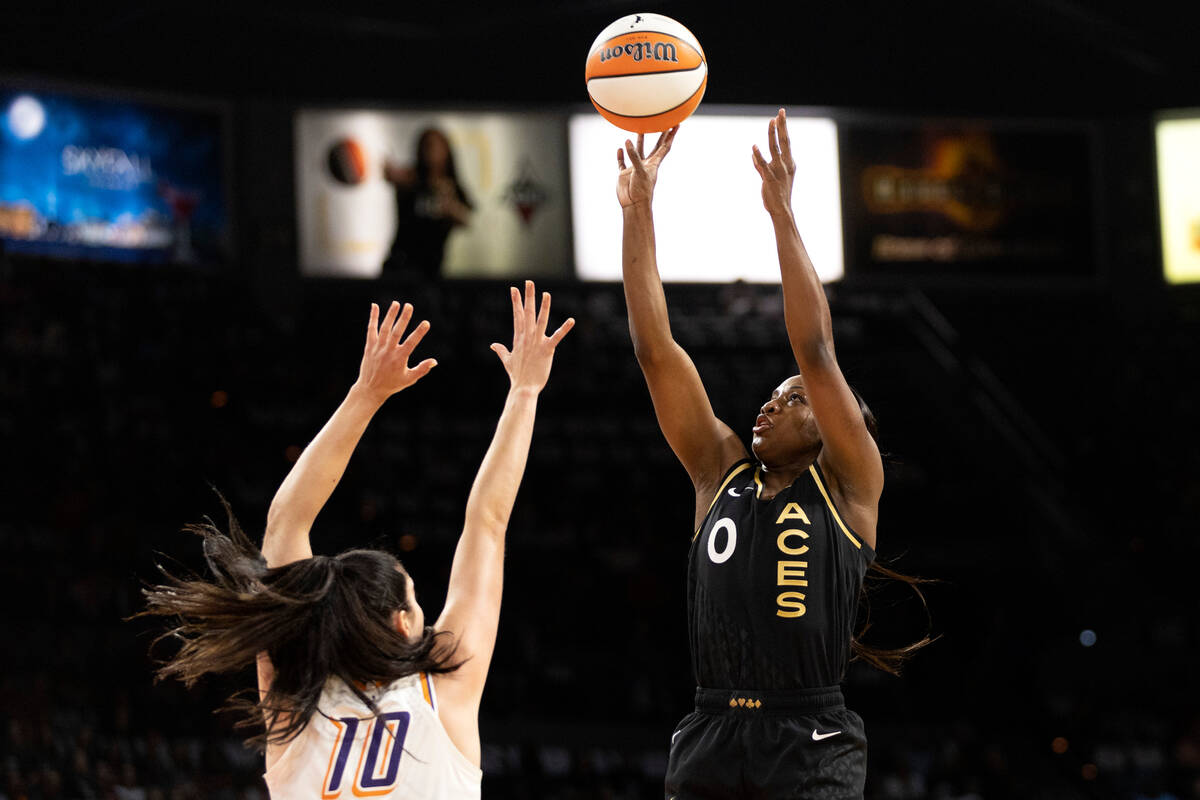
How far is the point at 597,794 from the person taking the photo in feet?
42.1

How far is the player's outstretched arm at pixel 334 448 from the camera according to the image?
3.30 metres

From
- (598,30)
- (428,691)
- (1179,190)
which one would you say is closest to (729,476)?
(428,691)

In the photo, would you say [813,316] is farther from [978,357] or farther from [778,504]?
[978,357]

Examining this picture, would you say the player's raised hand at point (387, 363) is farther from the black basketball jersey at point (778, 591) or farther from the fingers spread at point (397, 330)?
the black basketball jersey at point (778, 591)

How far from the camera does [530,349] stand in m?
3.56

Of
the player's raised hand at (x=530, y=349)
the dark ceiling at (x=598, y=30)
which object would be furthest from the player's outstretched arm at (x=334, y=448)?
the dark ceiling at (x=598, y=30)

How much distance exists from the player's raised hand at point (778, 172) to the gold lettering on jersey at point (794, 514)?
0.81 m

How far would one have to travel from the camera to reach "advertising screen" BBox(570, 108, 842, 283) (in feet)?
57.5

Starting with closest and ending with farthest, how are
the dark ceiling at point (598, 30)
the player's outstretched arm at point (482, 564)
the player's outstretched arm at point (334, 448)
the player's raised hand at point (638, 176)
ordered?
the player's outstretched arm at point (482, 564)
the player's outstretched arm at point (334, 448)
the player's raised hand at point (638, 176)
the dark ceiling at point (598, 30)

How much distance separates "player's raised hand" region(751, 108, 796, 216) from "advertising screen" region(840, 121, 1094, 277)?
14644 millimetres

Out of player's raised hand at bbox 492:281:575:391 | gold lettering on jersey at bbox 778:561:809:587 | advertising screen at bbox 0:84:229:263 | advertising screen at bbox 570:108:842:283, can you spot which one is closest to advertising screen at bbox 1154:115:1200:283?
advertising screen at bbox 570:108:842:283

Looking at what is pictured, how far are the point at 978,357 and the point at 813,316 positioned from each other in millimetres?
16080

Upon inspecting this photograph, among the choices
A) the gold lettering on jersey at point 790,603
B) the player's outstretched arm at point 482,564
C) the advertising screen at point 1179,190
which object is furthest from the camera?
the advertising screen at point 1179,190

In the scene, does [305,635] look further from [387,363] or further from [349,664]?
[387,363]
